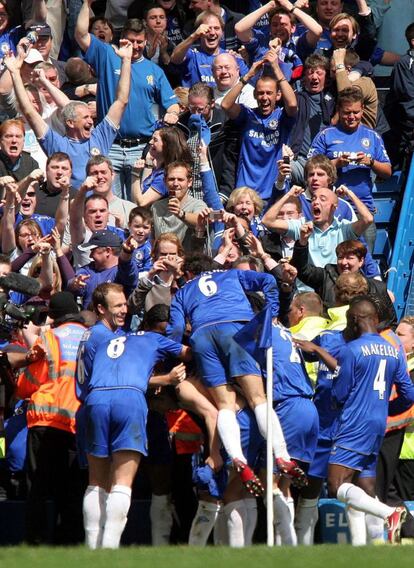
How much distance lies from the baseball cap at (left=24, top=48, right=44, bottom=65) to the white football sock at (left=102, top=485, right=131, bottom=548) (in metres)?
7.14

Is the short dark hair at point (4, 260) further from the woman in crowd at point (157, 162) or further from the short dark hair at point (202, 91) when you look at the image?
the short dark hair at point (202, 91)

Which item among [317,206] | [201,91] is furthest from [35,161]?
[317,206]

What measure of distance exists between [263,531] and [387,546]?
2.61 m

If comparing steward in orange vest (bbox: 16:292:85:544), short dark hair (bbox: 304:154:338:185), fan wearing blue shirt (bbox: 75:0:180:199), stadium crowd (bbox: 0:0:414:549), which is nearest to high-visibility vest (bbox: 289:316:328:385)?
stadium crowd (bbox: 0:0:414:549)

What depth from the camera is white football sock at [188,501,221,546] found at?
11492 mm

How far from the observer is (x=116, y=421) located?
1130 cm

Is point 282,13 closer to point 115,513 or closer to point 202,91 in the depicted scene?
point 202,91

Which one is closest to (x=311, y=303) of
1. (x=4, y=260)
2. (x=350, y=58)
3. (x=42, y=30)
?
(x=4, y=260)

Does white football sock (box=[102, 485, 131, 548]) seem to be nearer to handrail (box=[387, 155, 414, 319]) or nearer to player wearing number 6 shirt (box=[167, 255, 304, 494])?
player wearing number 6 shirt (box=[167, 255, 304, 494])

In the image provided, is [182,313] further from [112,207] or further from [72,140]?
[72,140]

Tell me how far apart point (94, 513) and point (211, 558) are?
255cm

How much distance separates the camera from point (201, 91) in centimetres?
1611

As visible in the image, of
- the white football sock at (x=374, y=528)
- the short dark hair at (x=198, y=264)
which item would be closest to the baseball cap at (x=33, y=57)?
the short dark hair at (x=198, y=264)

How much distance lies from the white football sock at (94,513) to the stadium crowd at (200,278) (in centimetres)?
2
